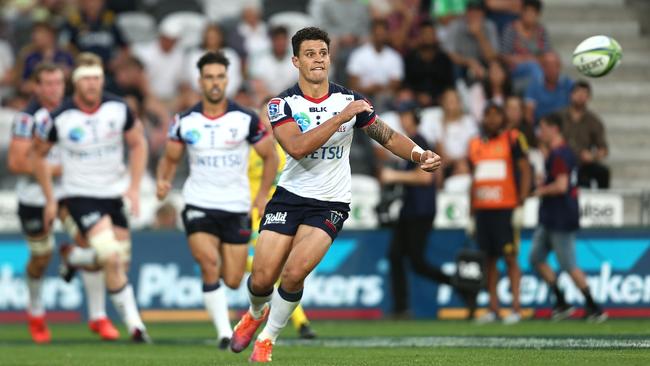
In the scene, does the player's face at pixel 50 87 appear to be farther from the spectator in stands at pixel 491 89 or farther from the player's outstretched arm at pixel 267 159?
the spectator in stands at pixel 491 89

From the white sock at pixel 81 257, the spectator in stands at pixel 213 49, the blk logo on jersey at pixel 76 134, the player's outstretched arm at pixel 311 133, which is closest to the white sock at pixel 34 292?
the white sock at pixel 81 257

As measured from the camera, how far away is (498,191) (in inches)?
705

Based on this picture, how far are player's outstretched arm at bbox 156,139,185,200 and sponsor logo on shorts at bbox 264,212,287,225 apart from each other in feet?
9.22

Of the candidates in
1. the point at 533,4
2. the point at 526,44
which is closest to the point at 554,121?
the point at 533,4

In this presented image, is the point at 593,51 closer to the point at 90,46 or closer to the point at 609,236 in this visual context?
the point at 609,236

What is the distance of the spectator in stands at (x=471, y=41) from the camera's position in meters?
23.0

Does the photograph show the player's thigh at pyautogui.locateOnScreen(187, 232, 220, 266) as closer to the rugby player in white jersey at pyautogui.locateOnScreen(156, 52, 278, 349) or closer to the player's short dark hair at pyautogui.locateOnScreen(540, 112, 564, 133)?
the rugby player in white jersey at pyautogui.locateOnScreen(156, 52, 278, 349)

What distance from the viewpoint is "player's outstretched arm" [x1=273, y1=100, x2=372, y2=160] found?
1057 cm

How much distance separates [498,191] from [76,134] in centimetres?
582

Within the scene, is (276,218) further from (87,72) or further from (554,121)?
(554,121)

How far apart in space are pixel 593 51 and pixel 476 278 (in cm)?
530

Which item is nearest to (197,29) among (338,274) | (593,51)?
(338,274)

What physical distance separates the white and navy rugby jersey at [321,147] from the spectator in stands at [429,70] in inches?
439

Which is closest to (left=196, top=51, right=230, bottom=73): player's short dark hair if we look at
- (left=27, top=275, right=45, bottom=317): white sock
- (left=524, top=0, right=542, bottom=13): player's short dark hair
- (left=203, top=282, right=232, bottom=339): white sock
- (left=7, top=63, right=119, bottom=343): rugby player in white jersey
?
(left=203, top=282, right=232, bottom=339): white sock
